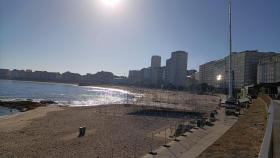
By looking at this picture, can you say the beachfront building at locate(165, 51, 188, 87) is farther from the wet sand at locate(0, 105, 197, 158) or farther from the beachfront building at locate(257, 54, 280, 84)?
the wet sand at locate(0, 105, 197, 158)

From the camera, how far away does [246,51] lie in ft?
477

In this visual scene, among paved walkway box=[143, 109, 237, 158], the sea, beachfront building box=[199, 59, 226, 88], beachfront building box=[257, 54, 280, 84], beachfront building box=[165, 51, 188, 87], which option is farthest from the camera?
beachfront building box=[165, 51, 188, 87]

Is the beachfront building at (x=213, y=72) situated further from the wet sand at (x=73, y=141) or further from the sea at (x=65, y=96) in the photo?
the wet sand at (x=73, y=141)

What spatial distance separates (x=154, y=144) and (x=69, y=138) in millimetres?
7118

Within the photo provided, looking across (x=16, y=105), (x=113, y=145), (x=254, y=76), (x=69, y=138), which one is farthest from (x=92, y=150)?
(x=254, y=76)

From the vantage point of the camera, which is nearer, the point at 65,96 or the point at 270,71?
the point at 65,96

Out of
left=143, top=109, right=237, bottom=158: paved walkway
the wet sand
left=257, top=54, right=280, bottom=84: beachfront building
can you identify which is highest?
left=257, top=54, right=280, bottom=84: beachfront building

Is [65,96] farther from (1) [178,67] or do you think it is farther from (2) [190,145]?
(1) [178,67]

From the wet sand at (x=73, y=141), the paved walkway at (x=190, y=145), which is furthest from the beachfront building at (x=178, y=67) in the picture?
the paved walkway at (x=190, y=145)

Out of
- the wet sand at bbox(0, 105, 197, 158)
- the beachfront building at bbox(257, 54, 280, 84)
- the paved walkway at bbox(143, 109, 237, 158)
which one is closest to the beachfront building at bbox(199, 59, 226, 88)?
the beachfront building at bbox(257, 54, 280, 84)

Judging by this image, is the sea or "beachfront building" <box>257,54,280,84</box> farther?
"beachfront building" <box>257,54,280,84</box>

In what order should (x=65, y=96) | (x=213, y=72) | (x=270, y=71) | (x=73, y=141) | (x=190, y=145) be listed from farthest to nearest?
(x=213, y=72) → (x=270, y=71) → (x=65, y=96) → (x=73, y=141) → (x=190, y=145)

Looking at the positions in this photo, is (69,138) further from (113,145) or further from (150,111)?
(150,111)

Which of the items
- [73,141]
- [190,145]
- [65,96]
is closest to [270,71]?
[65,96]
